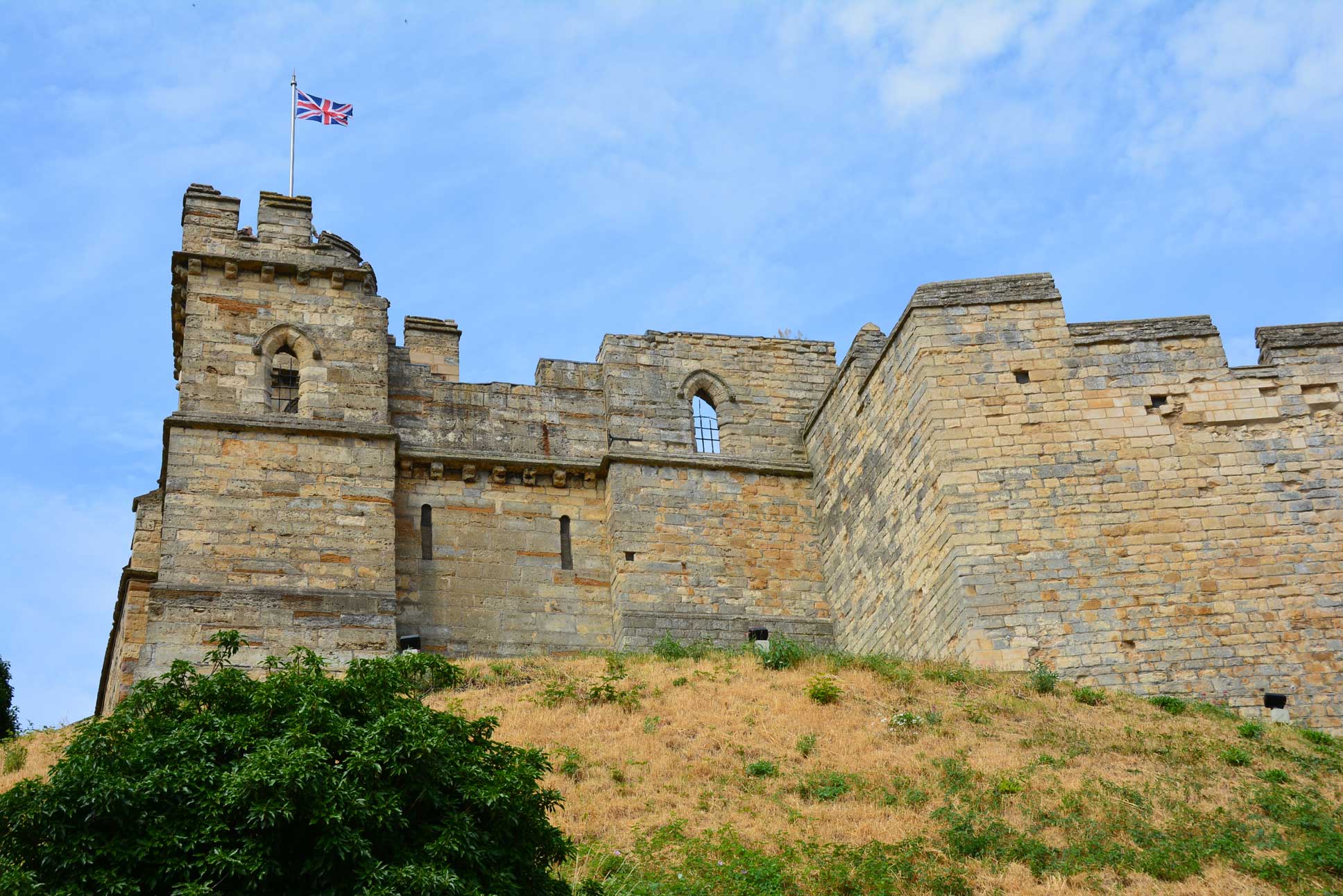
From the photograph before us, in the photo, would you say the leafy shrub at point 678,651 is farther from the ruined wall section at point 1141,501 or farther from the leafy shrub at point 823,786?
the leafy shrub at point 823,786

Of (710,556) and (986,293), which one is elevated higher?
(986,293)

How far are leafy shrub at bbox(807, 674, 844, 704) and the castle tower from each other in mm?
5268

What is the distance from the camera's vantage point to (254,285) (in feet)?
A: 72.4

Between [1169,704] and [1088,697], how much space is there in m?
0.89

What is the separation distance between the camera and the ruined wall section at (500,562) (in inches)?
834

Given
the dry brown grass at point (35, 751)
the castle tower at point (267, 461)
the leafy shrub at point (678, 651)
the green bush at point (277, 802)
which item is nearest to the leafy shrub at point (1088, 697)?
the leafy shrub at point (678, 651)

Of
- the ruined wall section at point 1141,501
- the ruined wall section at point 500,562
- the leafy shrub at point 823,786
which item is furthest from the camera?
the ruined wall section at point 500,562

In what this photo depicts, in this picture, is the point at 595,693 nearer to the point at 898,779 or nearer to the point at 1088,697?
the point at 898,779

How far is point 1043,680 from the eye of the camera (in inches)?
701

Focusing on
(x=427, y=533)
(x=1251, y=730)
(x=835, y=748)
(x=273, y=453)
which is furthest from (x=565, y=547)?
(x=1251, y=730)

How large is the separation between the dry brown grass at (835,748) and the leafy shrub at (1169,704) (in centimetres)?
14

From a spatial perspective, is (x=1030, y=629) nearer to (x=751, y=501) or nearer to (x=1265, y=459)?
(x=1265, y=459)

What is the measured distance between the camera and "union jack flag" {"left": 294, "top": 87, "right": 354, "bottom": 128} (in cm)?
2489

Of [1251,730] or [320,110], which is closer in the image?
[1251,730]
